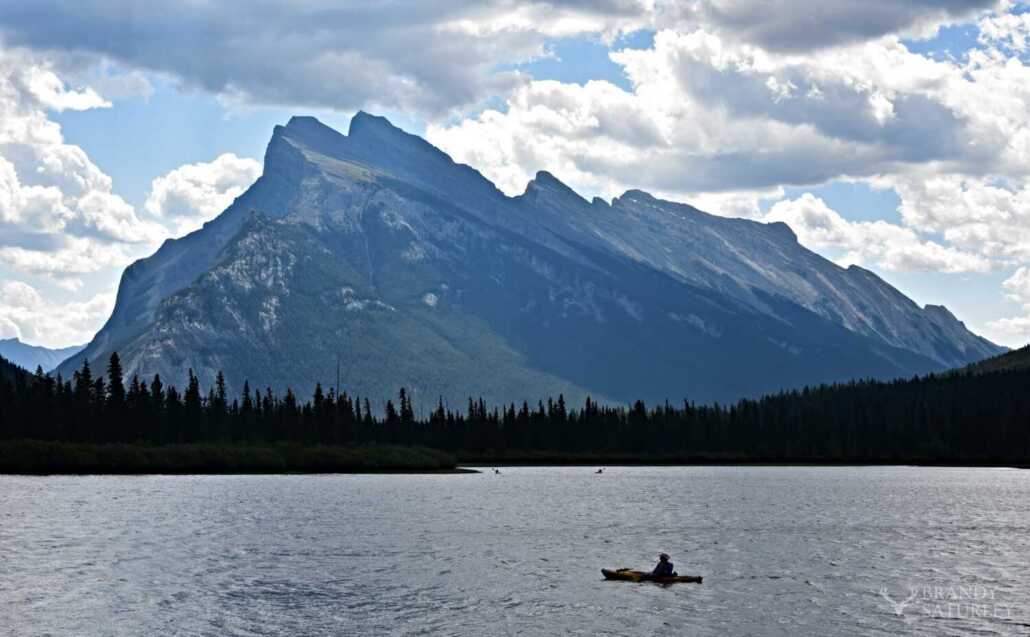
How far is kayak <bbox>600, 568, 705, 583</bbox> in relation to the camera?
305ft

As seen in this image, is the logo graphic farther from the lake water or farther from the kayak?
the kayak

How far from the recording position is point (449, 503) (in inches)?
6865

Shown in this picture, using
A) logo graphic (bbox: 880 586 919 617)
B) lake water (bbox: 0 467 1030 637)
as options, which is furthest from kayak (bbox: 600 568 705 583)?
logo graphic (bbox: 880 586 919 617)

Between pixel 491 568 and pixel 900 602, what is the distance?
32154mm

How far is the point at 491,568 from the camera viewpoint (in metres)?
101

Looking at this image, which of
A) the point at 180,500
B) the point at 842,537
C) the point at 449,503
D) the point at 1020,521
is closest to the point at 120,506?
the point at 180,500

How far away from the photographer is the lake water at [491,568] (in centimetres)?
7681

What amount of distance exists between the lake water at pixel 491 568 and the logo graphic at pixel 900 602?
0.08 meters

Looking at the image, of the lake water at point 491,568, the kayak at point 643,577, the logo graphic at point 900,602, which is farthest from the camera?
the kayak at point 643,577

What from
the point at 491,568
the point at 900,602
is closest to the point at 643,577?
the point at 491,568

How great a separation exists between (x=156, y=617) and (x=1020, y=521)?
10773 cm

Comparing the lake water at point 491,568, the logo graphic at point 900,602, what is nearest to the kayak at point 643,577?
the lake water at point 491,568

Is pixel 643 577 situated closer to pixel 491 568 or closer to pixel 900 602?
pixel 491 568

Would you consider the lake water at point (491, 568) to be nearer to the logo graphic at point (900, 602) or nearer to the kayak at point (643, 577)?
the logo graphic at point (900, 602)
